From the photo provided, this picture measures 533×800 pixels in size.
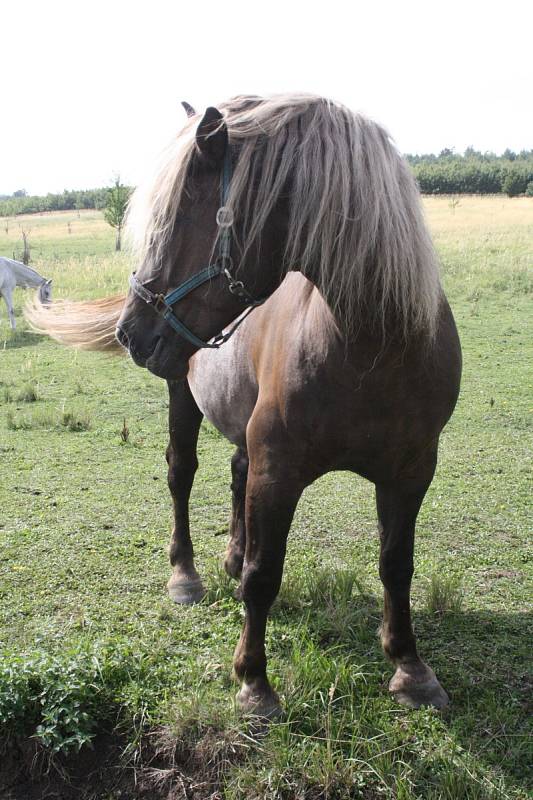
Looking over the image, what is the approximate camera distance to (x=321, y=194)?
1.92 metres

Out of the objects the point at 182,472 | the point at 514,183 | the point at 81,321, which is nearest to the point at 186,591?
the point at 182,472

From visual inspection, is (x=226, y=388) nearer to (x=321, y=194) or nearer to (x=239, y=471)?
(x=239, y=471)

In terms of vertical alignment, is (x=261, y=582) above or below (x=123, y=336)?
below

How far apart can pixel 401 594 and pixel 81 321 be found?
244 centimetres

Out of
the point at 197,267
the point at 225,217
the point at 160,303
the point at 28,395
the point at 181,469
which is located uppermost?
the point at 225,217

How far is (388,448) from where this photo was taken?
7.82ft

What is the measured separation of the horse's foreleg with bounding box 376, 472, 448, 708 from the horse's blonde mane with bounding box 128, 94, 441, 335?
3.13 ft

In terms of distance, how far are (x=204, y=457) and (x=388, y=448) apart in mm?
3847

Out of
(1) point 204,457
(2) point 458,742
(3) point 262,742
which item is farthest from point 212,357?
(1) point 204,457

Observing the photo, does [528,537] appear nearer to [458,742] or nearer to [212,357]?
[458,742]

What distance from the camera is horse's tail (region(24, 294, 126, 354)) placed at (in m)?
4.05

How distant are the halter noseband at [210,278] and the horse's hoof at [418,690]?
67.9 inches

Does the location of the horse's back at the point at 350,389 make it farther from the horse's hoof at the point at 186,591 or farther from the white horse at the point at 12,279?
the white horse at the point at 12,279

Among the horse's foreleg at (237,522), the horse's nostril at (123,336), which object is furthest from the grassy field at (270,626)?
the horse's nostril at (123,336)
